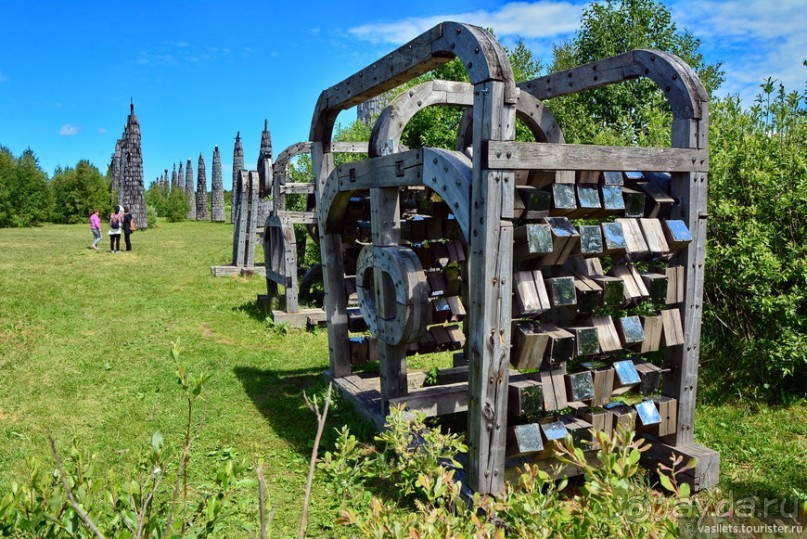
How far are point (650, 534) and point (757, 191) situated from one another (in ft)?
17.6

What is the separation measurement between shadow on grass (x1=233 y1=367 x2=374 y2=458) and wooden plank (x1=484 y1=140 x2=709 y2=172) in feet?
8.83

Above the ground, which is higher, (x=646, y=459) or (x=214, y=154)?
(x=214, y=154)

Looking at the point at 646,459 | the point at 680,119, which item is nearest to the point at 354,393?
the point at 646,459

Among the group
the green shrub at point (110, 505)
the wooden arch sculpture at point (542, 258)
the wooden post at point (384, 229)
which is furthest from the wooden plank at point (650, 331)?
the green shrub at point (110, 505)

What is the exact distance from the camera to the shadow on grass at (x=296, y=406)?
5180 mm

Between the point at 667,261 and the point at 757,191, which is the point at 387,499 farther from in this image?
the point at 757,191

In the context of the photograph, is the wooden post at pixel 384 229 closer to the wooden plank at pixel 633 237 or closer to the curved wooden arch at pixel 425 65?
the curved wooden arch at pixel 425 65

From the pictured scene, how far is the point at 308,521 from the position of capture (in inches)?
156

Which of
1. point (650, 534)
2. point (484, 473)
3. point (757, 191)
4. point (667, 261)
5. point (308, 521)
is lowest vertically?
point (308, 521)

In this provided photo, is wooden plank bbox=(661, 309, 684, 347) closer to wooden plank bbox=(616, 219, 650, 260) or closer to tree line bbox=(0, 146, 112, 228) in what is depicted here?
wooden plank bbox=(616, 219, 650, 260)

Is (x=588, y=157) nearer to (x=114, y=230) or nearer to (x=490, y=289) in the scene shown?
(x=490, y=289)

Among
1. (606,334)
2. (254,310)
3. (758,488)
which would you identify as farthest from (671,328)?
(254,310)

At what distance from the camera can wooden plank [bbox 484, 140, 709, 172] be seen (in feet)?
11.3

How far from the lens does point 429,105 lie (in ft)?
17.1
